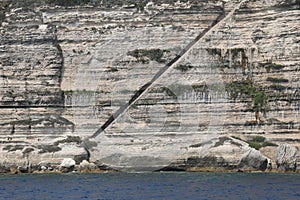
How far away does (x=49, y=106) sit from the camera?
157 ft

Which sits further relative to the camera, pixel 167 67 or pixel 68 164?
pixel 167 67

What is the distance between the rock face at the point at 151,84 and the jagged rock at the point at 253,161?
1.9 inches

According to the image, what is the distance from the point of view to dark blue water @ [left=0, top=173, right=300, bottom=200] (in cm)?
3425

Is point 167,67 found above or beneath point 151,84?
above

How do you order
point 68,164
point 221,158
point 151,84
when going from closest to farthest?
point 221,158 → point 68,164 → point 151,84

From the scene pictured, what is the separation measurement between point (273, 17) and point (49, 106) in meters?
12.2

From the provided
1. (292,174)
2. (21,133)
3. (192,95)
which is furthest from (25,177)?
(292,174)

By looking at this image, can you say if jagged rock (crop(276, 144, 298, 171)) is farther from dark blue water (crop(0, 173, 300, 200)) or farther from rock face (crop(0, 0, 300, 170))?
dark blue water (crop(0, 173, 300, 200))

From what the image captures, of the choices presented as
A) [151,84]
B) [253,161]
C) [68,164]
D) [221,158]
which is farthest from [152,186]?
[151,84]

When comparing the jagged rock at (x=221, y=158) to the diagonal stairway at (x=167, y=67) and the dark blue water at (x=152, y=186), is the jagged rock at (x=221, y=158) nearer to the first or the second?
the dark blue water at (x=152, y=186)

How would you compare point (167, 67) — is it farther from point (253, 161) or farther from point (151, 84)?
point (253, 161)

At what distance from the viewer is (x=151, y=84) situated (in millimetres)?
47031

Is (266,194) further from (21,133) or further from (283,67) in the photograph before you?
(21,133)

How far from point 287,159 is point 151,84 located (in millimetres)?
7977
